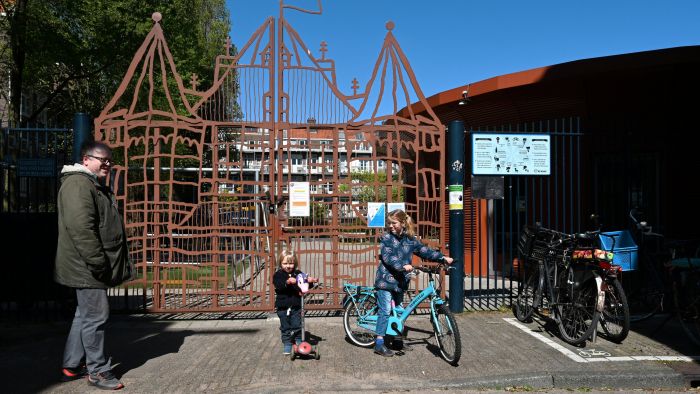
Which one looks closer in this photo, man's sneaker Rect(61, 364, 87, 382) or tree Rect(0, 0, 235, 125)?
man's sneaker Rect(61, 364, 87, 382)

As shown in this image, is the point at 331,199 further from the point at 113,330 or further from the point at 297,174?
the point at 113,330

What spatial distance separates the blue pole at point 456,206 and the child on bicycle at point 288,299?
2529 millimetres

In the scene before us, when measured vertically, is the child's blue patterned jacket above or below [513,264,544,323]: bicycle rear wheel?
above

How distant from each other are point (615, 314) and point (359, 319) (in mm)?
2800

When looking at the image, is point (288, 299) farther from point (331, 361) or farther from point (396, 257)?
point (396, 257)

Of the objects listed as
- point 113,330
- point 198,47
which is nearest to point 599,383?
point 113,330

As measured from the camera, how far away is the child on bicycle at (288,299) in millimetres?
5219

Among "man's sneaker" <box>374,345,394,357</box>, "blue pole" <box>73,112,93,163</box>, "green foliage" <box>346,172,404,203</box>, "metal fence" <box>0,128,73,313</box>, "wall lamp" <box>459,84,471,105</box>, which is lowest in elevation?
"man's sneaker" <box>374,345,394,357</box>

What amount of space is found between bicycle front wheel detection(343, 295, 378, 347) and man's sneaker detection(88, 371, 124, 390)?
2.38 metres

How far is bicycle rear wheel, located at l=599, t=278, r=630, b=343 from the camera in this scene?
5426mm

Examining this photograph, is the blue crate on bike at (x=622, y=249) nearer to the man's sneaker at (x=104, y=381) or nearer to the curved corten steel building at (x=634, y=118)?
the curved corten steel building at (x=634, y=118)

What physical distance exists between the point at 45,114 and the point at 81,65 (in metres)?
8.49

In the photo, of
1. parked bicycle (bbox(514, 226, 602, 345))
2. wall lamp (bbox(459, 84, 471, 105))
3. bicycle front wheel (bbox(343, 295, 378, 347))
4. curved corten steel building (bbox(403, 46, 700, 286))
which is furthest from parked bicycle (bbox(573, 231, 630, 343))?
wall lamp (bbox(459, 84, 471, 105))

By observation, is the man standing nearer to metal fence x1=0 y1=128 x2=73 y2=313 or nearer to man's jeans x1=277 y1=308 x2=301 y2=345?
man's jeans x1=277 y1=308 x2=301 y2=345
